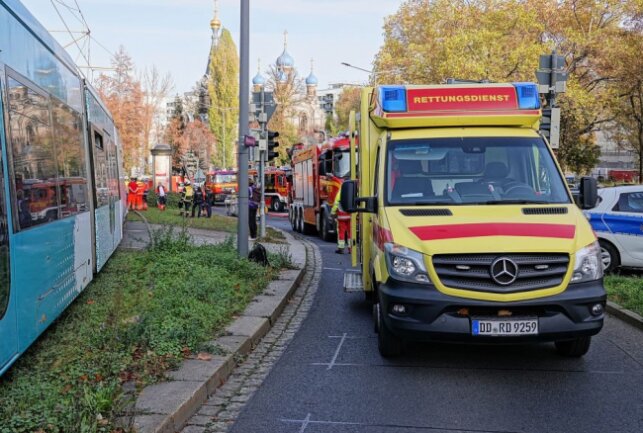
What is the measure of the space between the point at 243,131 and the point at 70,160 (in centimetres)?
488

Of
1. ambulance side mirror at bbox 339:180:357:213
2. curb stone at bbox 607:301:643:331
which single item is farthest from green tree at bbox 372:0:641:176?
ambulance side mirror at bbox 339:180:357:213

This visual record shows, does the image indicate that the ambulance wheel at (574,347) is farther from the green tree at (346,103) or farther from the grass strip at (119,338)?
the green tree at (346,103)

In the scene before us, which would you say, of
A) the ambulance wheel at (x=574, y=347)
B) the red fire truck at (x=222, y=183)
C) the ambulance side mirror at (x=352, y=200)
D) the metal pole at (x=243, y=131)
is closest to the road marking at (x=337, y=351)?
the ambulance side mirror at (x=352, y=200)

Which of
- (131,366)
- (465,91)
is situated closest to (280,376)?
(131,366)

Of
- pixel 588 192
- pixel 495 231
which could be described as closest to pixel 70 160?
pixel 495 231

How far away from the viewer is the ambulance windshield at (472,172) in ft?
24.6

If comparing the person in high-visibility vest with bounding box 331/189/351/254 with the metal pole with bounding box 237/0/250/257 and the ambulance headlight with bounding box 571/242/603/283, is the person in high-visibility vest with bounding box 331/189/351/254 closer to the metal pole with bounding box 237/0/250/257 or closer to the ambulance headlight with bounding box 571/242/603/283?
the metal pole with bounding box 237/0/250/257

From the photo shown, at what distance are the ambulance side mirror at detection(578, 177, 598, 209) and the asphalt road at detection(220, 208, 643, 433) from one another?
150 centimetres

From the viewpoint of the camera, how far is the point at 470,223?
6.72 meters

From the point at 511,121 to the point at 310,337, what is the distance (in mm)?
3234

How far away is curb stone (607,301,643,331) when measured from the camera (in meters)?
8.93

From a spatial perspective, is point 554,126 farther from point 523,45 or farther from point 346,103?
point 346,103

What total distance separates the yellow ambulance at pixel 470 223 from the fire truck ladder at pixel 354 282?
263 mm

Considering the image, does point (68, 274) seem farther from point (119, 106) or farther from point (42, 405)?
point (119, 106)
